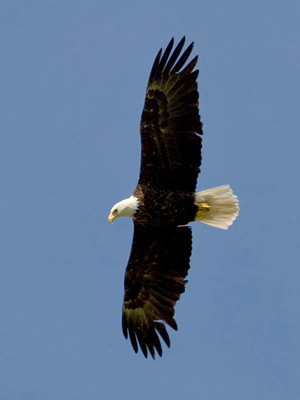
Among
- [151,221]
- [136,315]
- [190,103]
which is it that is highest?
[190,103]

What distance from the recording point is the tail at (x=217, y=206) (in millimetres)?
15133

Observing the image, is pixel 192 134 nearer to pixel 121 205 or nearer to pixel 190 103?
pixel 190 103

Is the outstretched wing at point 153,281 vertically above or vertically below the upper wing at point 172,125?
below

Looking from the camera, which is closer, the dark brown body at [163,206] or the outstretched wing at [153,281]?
the dark brown body at [163,206]

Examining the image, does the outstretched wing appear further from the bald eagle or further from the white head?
the white head

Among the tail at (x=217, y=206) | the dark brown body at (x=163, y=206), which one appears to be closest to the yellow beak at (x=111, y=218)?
the dark brown body at (x=163, y=206)

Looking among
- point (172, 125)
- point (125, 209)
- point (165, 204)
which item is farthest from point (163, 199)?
point (172, 125)

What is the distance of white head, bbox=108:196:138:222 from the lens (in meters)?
15.0

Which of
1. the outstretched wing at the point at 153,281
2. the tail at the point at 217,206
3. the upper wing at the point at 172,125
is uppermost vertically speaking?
the upper wing at the point at 172,125

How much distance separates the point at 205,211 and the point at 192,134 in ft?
3.76

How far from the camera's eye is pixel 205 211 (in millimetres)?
15164

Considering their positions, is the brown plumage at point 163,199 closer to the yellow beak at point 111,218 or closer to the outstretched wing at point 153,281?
the outstretched wing at point 153,281

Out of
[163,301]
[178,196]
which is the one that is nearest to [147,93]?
[178,196]

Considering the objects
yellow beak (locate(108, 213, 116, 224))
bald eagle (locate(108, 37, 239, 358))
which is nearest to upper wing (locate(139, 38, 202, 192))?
bald eagle (locate(108, 37, 239, 358))
